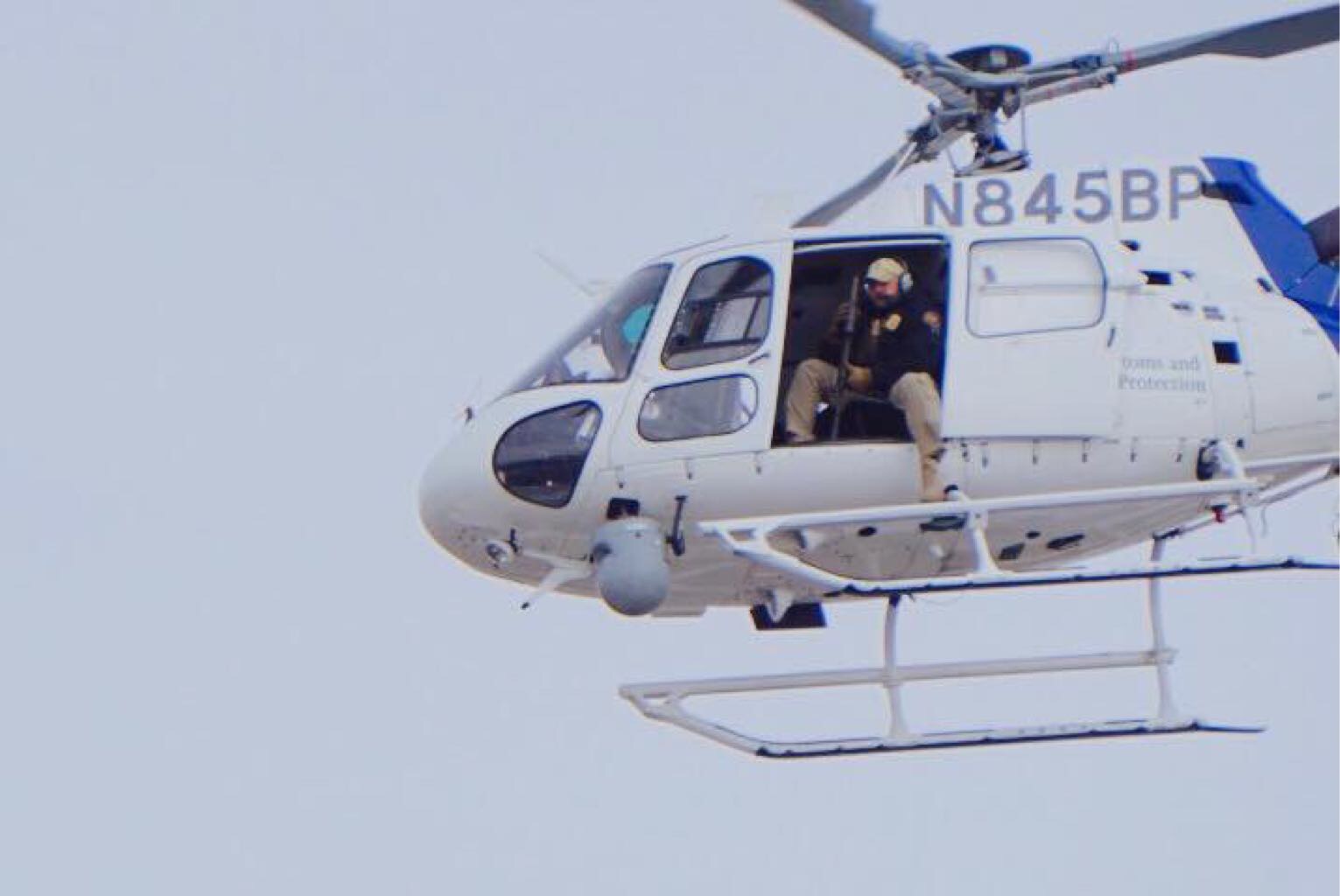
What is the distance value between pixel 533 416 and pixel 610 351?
1.48 feet

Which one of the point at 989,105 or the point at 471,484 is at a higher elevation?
the point at 989,105

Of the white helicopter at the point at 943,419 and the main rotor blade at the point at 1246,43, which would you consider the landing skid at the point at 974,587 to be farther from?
the main rotor blade at the point at 1246,43

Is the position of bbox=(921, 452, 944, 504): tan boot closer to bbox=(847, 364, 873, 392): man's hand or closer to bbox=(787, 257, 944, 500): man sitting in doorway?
bbox=(787, 257, 944, 500): man sitting in doorway

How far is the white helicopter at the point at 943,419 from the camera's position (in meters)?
11.7

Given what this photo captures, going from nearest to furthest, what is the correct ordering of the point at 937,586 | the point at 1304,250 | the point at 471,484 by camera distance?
1. the point at 937,586
2. the point at 471,484
3. the point at 1304,250

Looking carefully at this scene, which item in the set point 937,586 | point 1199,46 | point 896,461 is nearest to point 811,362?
point 896,461

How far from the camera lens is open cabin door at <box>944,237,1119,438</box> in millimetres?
11820

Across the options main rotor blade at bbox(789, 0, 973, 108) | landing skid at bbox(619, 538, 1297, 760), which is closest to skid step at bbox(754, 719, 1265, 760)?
landing skid at bbox(619, 538, 1297, 760)

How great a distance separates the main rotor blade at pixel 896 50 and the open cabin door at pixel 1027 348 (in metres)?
1.07

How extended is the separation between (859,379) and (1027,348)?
72 cm

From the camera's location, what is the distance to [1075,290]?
1209 cm

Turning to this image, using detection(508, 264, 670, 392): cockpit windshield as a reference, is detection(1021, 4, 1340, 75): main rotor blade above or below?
above

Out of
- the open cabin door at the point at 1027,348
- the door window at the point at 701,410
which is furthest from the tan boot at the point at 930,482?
the door window at the point at 701,410

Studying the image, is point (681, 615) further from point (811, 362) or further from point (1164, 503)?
point (1164, 503)
